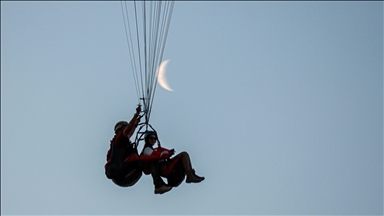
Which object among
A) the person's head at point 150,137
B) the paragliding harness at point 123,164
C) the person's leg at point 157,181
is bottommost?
the person's leg at point 157,181

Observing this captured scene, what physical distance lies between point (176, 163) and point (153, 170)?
1.46 feet

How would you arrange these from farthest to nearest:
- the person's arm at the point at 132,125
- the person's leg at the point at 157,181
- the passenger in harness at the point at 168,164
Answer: the person's leg at the point at 157,181 < the passenger in harness at the point at 168,164 < the person's arm at the point at 132,125

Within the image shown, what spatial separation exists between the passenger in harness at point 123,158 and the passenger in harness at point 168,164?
270 millimetres

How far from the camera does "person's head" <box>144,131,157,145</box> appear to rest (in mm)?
6906

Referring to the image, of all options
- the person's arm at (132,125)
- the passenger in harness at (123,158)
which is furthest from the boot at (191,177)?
the person's arm at (132,125)

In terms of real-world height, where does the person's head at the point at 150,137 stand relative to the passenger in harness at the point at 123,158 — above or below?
above

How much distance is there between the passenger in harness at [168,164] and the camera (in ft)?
22.4

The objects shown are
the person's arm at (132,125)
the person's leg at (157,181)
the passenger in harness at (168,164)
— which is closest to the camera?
the person's arm at (132,125)

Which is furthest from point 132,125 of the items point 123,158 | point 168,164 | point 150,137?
point 168,164

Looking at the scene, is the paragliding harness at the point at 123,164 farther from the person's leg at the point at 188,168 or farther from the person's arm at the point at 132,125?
the person's leg at the point at 188,168

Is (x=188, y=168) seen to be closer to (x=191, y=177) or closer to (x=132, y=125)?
(x=191, y=177)

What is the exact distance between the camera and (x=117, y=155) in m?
6.97

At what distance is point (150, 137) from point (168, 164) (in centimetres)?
63

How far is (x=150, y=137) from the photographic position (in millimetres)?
Result: 6934
